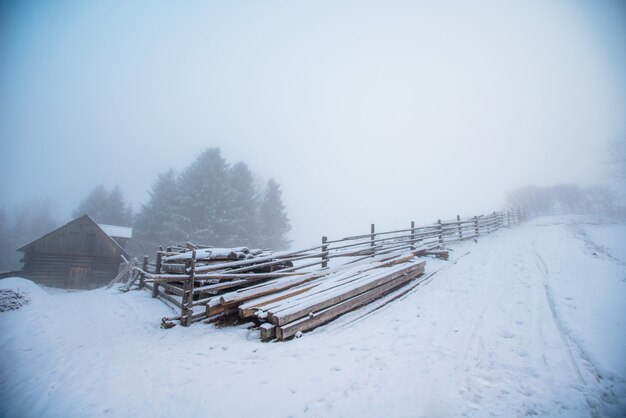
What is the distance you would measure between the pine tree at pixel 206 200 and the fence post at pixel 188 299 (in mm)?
24058

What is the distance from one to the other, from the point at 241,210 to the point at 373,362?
1234 inches

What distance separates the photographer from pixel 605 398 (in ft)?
9.61

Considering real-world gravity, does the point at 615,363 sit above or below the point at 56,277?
above

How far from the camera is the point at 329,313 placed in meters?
5.50

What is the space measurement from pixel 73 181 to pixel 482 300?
23560 centimetres

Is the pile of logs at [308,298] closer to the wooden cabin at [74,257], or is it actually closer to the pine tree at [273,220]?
the wooden cabin at [74,257]

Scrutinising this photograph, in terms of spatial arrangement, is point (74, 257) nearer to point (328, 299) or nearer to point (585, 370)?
point (328, 299)

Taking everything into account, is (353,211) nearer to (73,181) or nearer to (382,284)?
(382,284)

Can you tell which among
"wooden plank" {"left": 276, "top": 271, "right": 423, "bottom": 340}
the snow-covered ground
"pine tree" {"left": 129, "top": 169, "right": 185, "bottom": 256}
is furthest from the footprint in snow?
"pine tree" {"left": 129, "top": 169, "right": 185, "bottom": 256}

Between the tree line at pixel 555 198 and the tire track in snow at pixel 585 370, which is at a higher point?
the tree line at pixel 555 198

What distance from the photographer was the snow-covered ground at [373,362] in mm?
3080

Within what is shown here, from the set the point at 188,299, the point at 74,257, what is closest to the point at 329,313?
the point at 188,299

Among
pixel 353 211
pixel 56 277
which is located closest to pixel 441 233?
pixel 56 277

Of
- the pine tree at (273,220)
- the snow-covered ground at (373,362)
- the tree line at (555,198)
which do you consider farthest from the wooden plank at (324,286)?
the tree line at (555,198)
